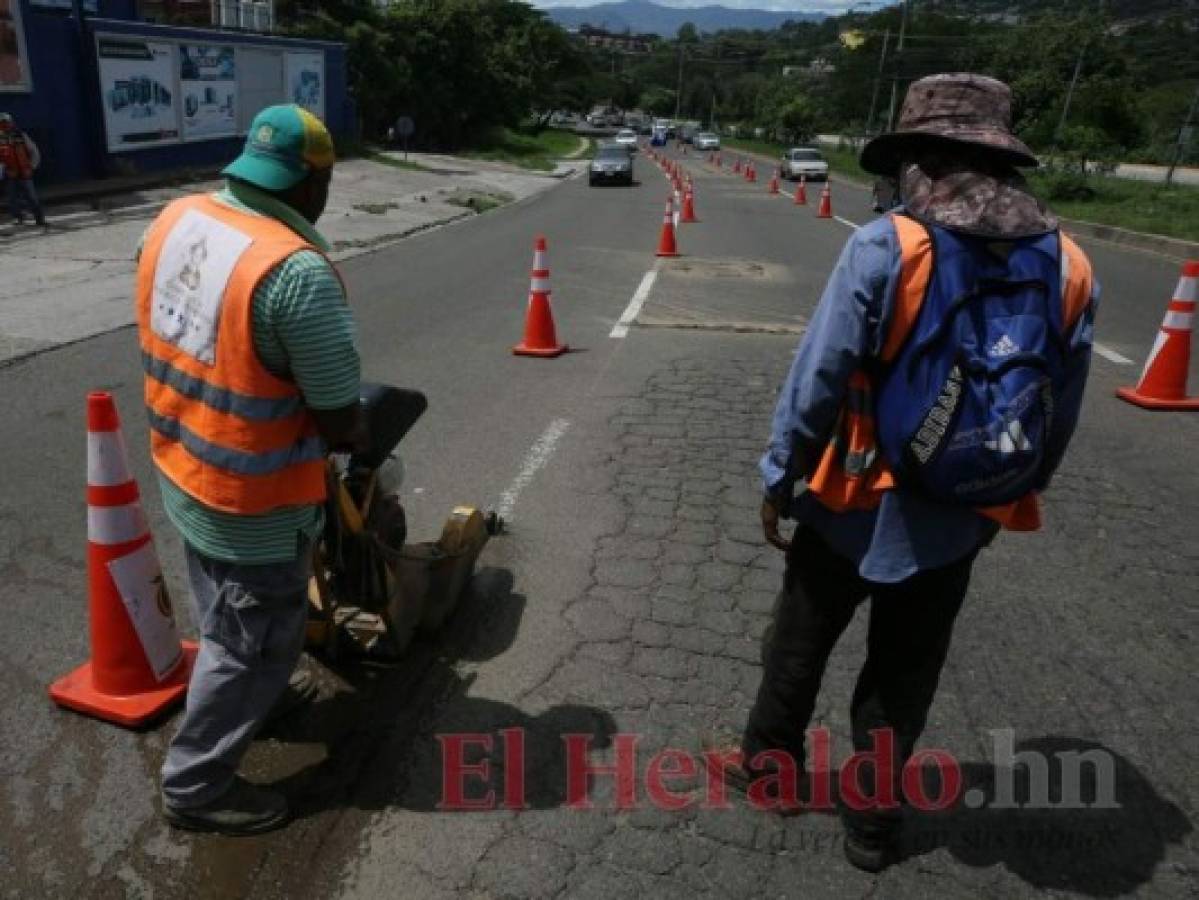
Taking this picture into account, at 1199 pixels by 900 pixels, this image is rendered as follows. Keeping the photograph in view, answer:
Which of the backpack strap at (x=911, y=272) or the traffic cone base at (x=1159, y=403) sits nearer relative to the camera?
the backpack strap at (x=911, y=272)

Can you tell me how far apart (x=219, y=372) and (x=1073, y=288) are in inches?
77.6

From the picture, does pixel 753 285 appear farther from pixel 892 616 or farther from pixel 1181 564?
pixel 892 616

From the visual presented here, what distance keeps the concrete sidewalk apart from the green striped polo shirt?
19.4ft

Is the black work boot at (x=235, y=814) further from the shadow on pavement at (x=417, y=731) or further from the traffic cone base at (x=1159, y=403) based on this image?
the traffic cone base at (x=1159, y=403)

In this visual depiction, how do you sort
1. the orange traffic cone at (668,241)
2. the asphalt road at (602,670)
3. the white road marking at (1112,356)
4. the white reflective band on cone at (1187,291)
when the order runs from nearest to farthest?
the asphalt road at (602,670) < the white reflective band on cone at (1187,291) < the white road marking at (1112,356) < the orange traffic cone at (668,241)

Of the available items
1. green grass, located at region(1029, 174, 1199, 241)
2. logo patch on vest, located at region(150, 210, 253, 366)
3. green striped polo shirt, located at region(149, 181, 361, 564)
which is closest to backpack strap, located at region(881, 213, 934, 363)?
green striped polo shirt, located at region(149, 181, 361, 564)

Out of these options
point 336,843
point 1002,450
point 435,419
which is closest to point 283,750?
point 336,843

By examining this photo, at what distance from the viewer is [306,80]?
27.7 m

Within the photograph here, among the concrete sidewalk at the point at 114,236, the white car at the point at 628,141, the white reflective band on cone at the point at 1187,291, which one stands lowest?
the white car at the point at 628,141

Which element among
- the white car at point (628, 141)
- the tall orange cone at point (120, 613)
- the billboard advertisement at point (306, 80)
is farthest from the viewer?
the white car at point (628, 141)

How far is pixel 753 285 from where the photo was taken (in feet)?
37.9

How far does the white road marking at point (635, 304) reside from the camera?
8.72 metres

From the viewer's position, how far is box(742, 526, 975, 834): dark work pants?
239cm

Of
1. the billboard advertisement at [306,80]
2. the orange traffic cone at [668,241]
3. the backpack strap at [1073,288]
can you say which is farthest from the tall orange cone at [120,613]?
the billboard advertisement at [306,80]
